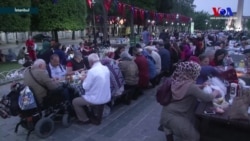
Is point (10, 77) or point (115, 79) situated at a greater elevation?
point (115, 79)

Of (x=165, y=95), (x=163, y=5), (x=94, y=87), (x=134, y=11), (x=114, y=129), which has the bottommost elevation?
(x=114, y=129)

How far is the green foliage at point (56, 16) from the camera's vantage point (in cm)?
2073

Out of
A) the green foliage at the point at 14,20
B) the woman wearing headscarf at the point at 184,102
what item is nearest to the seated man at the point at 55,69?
the woman wearing headscarf at the point at 184,102

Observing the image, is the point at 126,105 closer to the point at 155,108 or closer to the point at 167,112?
the point at 155,108

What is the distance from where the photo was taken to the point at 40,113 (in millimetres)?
5680

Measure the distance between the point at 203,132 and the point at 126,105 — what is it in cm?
347

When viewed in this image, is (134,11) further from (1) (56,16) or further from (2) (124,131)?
(2) (124,131)

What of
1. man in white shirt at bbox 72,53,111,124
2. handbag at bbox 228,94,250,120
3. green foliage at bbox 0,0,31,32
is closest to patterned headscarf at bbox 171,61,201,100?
handbag at bbox 228,94,250,120

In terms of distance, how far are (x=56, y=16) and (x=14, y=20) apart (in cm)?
432

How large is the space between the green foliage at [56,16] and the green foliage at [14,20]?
7.79 feet

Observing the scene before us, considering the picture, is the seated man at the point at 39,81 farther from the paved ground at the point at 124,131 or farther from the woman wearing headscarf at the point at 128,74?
the woman wearing headscarf at the point at 128,74

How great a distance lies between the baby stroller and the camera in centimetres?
537

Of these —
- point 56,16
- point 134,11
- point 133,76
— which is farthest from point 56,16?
point 133,76

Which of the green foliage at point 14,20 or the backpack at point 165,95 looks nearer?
the backpack at point 165,95
